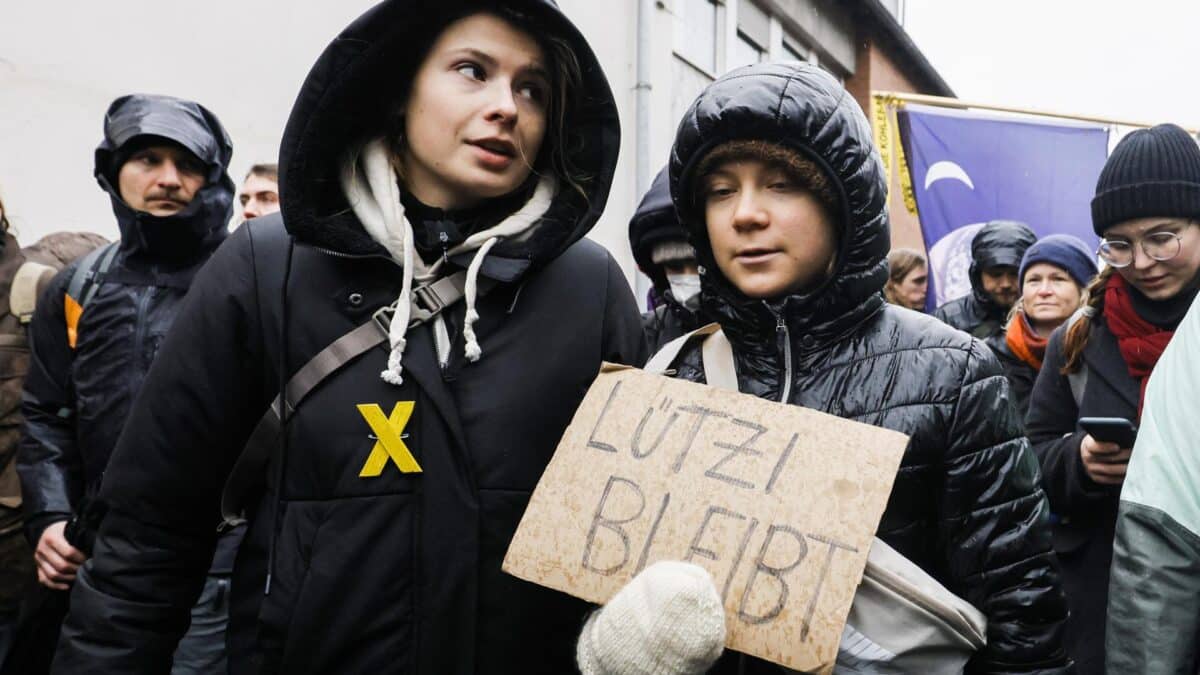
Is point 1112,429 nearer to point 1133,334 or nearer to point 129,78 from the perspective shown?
point 1133,334

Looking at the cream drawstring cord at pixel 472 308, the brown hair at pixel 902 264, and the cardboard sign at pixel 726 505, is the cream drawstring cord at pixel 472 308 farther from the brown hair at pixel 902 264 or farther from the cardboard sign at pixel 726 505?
the brown hair at pixel 902 264

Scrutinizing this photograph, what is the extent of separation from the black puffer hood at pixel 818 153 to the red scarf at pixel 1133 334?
1.38 m

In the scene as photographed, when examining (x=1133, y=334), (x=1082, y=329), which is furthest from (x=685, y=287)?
(x=1133, y=334)

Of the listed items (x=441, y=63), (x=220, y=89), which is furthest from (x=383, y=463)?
(x=220, y=89)

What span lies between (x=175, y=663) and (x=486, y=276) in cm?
158

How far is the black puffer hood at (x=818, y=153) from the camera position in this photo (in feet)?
5.18

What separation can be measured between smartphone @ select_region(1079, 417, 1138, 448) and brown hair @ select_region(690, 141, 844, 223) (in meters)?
1.10

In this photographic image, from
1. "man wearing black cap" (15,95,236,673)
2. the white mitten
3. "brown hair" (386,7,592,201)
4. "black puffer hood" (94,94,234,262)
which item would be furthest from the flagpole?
the white mitten

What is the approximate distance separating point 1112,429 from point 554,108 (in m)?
1.60

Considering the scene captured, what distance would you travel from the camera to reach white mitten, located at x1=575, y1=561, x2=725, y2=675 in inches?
46.5

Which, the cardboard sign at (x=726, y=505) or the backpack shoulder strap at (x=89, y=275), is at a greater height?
the backpack shoulder strap at (x=89, y=275)

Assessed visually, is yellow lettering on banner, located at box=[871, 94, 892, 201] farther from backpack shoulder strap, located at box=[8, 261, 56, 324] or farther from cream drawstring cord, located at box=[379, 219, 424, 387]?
cream drawstring cord, located at box=[379, 219, 424, 387]

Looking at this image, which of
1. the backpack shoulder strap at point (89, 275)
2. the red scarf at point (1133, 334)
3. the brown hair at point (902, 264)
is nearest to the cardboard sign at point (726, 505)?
the red scarf at point (1133, 334)

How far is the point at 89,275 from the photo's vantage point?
279 cm
